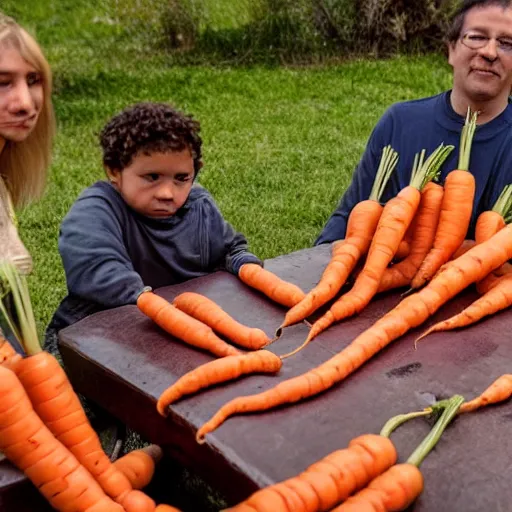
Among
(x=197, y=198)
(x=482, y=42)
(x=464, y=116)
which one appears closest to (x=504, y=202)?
(x=464, y=116)

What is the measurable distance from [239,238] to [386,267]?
58cm

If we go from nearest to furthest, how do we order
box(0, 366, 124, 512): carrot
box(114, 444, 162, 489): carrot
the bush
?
box(0, 366, 124, 512): carrot
box(114, 444, 162, 489): carrot
the bush

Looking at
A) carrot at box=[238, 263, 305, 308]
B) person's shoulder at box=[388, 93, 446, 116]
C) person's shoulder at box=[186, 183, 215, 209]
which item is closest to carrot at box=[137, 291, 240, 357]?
carrot at box=[238, 263, 305, 308]

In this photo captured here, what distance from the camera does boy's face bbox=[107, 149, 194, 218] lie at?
7.81ft

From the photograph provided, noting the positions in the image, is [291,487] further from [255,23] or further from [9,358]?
[255,23]

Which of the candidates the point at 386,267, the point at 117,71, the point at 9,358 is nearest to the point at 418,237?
the point at 386,267

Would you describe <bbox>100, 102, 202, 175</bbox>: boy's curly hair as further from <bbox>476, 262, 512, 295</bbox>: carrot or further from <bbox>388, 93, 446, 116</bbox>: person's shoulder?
<bbox>476, 262, 512, 295</bbox>: carrot

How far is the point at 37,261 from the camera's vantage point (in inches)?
156

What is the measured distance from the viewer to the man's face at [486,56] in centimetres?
257

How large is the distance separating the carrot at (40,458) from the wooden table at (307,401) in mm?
236

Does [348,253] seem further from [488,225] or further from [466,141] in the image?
[466,141]

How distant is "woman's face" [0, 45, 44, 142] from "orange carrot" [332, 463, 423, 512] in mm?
1419

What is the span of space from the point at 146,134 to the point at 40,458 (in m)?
1.13

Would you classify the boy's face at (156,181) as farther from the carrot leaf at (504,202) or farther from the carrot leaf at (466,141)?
the carrot leaf at (504,202)
